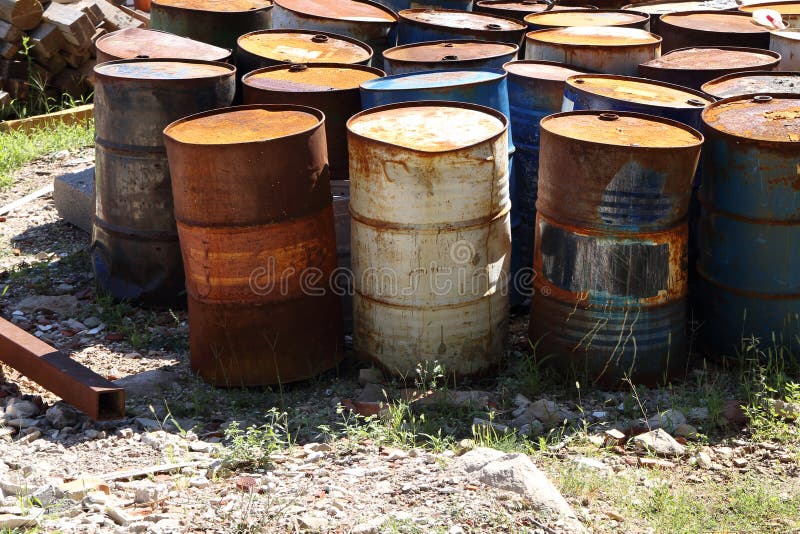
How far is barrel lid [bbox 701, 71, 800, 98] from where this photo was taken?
5.31 m

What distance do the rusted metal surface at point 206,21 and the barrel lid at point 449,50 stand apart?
1.24 metres

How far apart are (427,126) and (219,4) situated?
2.95m

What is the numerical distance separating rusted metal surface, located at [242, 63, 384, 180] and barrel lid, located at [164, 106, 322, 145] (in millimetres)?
262

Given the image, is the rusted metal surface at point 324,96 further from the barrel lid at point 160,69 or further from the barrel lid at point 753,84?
the barrel lid at point 753,84

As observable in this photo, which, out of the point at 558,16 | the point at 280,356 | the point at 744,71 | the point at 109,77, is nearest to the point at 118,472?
the point at 280,356

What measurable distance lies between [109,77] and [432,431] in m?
2.46

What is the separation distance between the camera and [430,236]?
4.51 metres

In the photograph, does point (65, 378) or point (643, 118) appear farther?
point (643, 118)

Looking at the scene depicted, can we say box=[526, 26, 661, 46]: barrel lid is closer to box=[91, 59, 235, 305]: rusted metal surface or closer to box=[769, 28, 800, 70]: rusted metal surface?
box=[769, 28, 800, 70]: rusted metal surface

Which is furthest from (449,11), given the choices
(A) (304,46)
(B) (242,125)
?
(B) (242,125)

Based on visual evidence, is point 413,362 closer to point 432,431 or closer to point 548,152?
point 432,431

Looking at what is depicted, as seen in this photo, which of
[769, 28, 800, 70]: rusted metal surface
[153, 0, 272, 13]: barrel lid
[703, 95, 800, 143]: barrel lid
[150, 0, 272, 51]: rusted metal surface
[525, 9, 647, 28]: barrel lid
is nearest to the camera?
[703, 95, 800, 143]: barrel lid

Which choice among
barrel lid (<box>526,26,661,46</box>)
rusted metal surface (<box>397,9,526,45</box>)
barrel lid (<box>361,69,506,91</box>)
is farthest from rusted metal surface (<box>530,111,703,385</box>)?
rusted metal surface (<box>397,9,526,45</box>)

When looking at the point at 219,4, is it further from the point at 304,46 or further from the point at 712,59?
the point at 712,59
